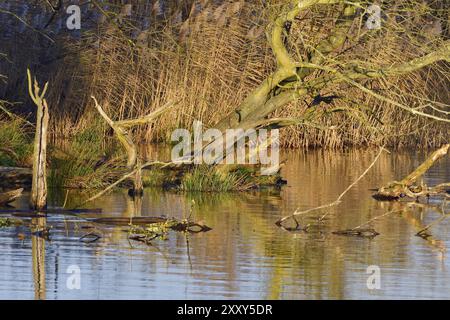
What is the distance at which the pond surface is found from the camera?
1253 centimetres

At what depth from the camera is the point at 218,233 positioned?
1642 centimetres

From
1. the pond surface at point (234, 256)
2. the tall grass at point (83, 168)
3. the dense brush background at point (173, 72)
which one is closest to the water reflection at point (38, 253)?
the pond surface at point (234, 256)

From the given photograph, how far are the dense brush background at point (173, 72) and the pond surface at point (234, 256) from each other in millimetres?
7549

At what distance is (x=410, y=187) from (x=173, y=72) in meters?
9.27

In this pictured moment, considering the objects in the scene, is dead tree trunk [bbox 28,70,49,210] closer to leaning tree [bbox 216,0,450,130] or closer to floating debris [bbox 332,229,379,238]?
leaning tree [bbox 216,0,450,130]

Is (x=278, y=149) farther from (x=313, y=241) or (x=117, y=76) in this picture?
(x=313, y=241)

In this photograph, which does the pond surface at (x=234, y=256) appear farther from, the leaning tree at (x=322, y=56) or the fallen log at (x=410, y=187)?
the leaning tree at (x=322, y=56)

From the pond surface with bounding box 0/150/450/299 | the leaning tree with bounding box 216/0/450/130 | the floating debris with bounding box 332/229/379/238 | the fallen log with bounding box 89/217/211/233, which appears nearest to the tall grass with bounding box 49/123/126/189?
the pond surface with bounding box 0/150/450/299

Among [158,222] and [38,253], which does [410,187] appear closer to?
[158,222]

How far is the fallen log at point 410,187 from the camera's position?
2038 centimetres

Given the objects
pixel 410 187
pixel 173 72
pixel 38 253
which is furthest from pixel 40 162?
pixel 173 72

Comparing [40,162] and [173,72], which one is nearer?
[40,162]

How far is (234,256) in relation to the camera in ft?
47.8
